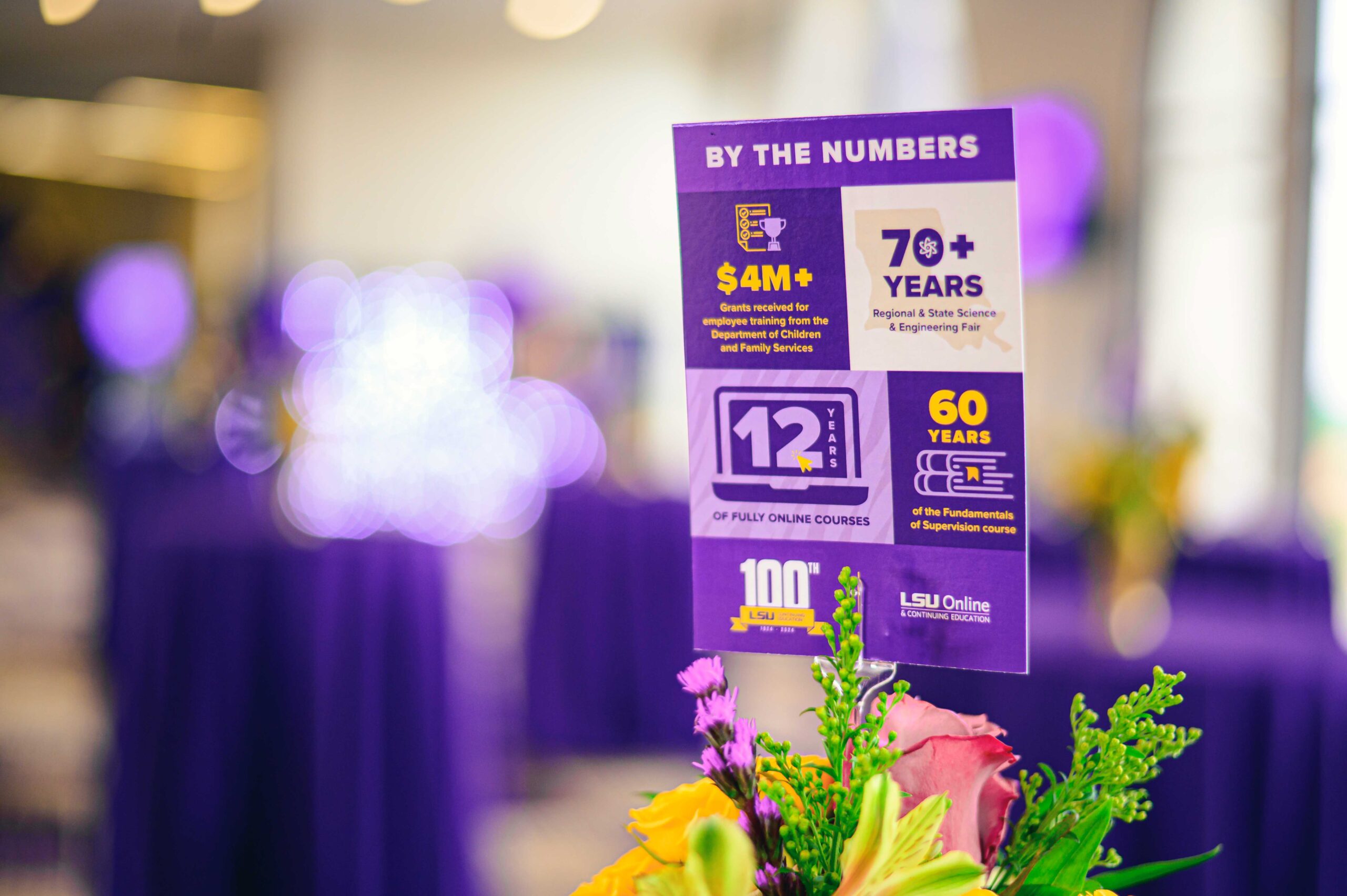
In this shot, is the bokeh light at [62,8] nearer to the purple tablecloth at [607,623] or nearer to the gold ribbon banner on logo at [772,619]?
the gold ribbon banner on logo at [772,619]

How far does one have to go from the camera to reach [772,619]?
50 centimetres

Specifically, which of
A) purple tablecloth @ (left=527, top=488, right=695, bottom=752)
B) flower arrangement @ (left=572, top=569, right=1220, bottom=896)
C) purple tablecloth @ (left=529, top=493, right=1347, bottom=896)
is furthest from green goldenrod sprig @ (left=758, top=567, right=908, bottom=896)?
purple tablecloth @ (left=527, top=488, right=695, bottom=752)

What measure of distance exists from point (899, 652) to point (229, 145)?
37.4ft

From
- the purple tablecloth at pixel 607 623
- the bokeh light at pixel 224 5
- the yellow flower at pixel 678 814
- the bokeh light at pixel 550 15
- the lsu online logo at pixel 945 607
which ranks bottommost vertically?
the purple tablecloth at pixel 607 623

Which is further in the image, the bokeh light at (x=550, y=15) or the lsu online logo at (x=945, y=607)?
the bokeh light at (x=550, y=15)

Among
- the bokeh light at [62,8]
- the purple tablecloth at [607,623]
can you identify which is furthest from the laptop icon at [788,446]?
the purple tablecloth at [607,623]

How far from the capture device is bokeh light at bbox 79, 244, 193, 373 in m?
9.23

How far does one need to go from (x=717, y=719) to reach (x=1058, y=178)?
514 centimetres

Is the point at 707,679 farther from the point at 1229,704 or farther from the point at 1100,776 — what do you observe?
the point at 1229,704

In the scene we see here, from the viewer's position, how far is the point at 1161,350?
464 cm

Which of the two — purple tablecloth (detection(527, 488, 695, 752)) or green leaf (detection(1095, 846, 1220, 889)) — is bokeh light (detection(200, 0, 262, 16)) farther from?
purple tablecloth (detection(527, 488, 695, 752))

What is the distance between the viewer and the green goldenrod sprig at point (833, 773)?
0.38 m

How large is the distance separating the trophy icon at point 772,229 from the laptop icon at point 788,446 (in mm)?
62

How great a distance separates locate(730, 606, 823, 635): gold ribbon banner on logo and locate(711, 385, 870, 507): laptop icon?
49 mm
